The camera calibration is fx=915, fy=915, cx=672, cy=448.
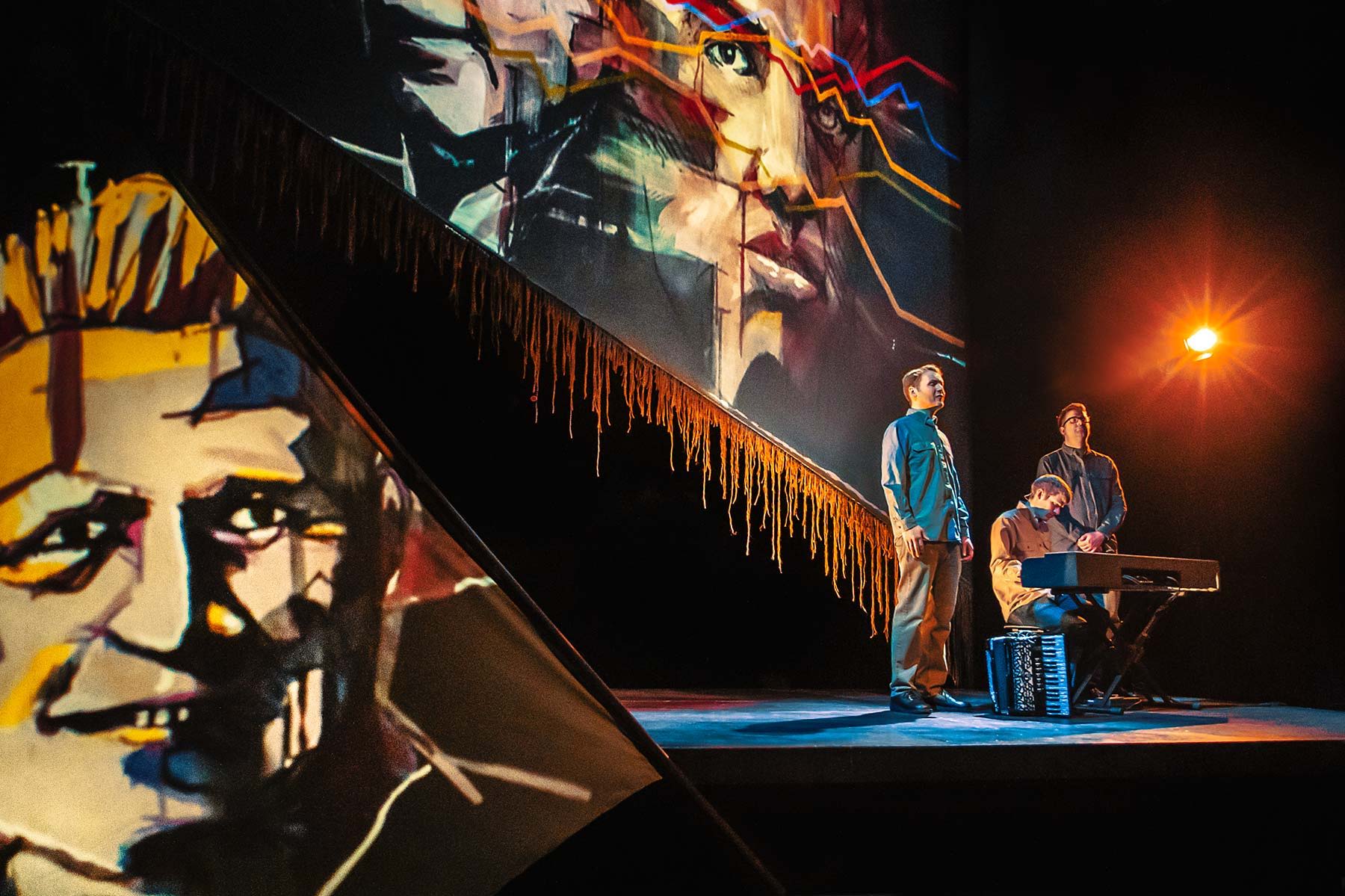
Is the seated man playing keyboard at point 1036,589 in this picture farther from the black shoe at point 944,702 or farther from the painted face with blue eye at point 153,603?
the painted face with blue eye at point 153,603

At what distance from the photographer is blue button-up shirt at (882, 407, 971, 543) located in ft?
10.2

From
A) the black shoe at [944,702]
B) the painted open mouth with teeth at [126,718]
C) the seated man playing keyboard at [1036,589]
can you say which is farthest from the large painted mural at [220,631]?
the seated man playing keyboard at [1036,589]

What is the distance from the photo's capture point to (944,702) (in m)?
3.26

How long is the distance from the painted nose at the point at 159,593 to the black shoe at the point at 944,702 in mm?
2538

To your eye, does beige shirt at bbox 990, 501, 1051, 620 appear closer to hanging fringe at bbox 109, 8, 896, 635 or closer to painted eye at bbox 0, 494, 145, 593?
hanging fringe at bbox 109, 8, 896, 635

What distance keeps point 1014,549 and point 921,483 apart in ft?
1.98

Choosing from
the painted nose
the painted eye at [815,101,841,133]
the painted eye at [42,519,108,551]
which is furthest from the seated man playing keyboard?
the painted eye at [42,519,108,551]

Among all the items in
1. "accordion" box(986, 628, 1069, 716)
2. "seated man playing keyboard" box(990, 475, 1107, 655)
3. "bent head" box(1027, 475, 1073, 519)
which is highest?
"bent head" box(1027, 475, 1073, 519)

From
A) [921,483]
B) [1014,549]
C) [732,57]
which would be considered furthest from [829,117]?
[1014,549]

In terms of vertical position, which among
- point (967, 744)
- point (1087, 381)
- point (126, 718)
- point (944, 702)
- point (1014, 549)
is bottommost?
point (944, 702)

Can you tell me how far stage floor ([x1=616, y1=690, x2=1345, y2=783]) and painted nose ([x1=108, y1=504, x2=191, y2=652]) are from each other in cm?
107

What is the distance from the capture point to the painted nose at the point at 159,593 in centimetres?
132

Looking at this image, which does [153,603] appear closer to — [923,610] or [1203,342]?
[923,610]

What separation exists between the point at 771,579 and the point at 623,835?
8.87 feet
